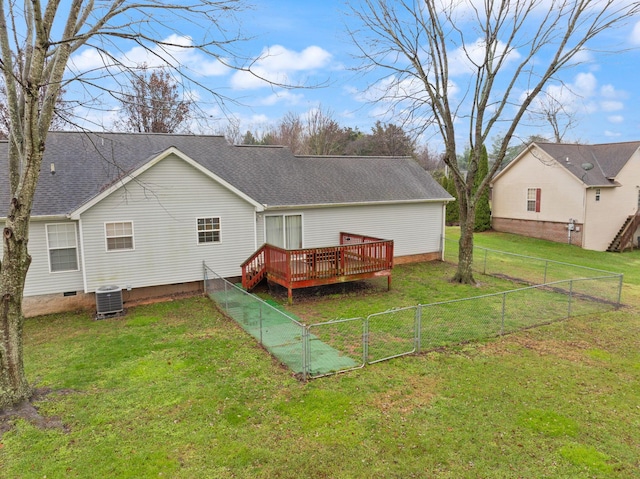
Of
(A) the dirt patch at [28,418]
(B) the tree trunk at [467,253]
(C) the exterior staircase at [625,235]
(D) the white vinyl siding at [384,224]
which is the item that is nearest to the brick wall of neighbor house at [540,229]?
(C) the exterior staircase at [625,235]

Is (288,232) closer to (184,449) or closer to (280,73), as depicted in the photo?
(280,73)

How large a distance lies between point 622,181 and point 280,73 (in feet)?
88.9

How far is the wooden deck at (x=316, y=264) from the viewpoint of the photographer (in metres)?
12.6

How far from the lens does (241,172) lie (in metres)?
Result: 15.9

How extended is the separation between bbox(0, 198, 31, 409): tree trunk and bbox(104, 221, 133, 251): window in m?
5.68

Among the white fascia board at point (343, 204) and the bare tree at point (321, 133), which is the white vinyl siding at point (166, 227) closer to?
the white fascia board at point (343, 204)

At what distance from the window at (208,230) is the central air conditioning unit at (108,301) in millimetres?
2990

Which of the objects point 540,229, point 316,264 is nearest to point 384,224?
point 316,264

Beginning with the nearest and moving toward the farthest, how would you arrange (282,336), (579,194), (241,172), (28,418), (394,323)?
(28,418), (282,336), (394,323), (241,172), (579,194)

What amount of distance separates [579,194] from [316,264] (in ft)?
62.7

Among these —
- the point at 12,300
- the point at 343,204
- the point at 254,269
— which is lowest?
the point at 254,269

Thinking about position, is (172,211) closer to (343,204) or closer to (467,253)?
(343,204)

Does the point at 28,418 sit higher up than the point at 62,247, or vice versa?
the point at 62,247

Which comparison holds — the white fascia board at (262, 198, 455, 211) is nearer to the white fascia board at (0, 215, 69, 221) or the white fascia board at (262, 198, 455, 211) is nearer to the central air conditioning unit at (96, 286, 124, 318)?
the central air conditioning unit at (96, 286, 124, 318)
